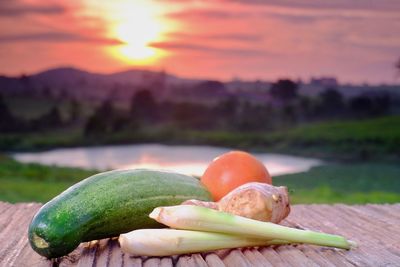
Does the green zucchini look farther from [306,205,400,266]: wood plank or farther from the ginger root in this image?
[306,205,400,266]: wood plank

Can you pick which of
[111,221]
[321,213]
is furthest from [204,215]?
[321,213]

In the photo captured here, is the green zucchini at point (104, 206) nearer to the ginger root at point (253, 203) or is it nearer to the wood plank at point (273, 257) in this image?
the ginger root at point (253, 203)

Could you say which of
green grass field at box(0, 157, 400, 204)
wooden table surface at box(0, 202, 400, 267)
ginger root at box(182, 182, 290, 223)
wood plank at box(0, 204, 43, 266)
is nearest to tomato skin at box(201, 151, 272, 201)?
wooden table surface at box(0, 202, 400, 267)

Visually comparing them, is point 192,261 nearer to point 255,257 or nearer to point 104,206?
point 255,257

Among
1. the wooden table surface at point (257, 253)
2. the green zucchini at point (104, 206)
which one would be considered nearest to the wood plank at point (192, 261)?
the wooden table surface at point (257, 253)

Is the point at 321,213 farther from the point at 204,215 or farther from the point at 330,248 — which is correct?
the point at 204,215

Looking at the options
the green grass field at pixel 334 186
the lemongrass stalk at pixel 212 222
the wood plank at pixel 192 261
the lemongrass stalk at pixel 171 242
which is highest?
the lemongrass stalk at pixel 212 222

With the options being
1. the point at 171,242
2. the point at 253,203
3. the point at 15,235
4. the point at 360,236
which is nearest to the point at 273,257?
the point at 253,203
